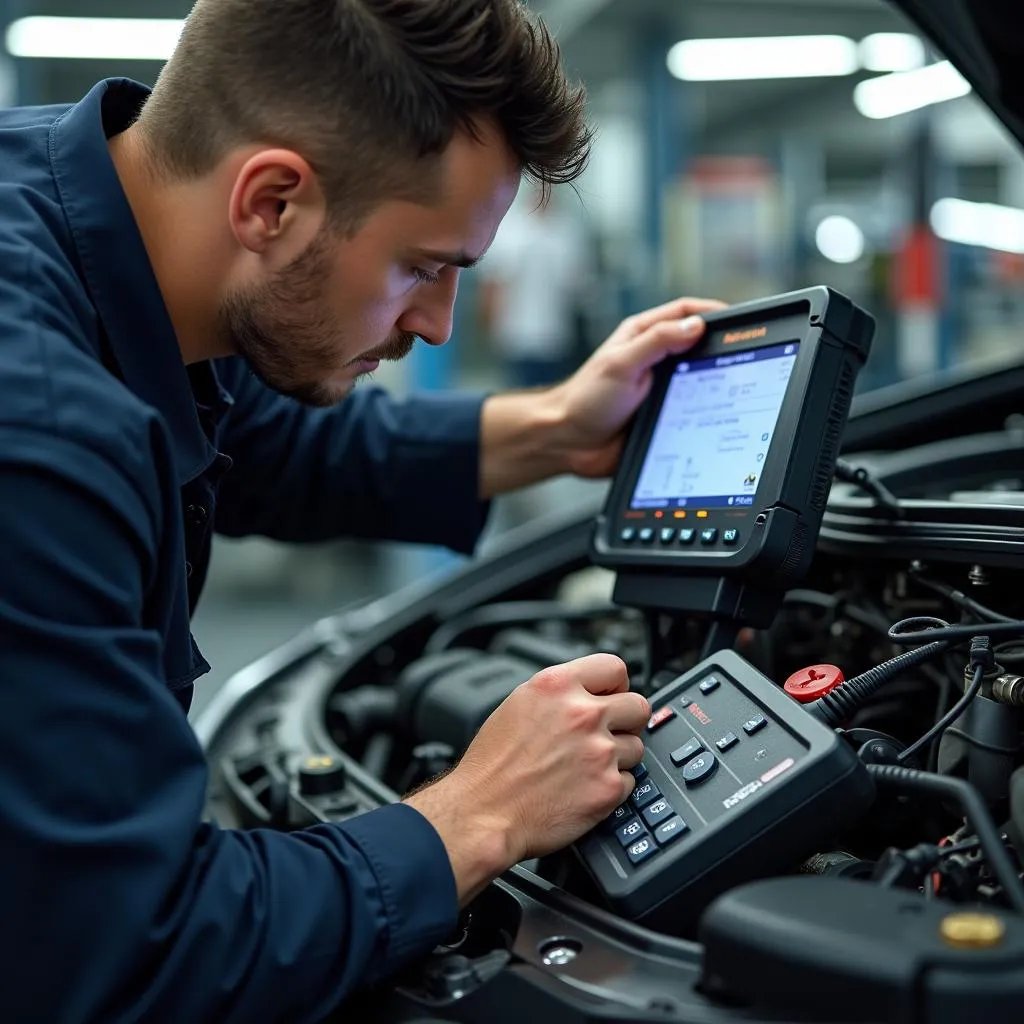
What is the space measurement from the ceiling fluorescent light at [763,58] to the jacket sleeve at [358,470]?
302 inches

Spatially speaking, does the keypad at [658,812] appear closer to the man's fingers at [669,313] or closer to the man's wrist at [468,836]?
the man's wrist at [468,836]

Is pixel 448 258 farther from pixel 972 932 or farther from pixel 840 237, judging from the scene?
pixel 840 237

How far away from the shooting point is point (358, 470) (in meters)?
1.35

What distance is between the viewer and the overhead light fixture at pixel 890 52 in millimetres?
7934

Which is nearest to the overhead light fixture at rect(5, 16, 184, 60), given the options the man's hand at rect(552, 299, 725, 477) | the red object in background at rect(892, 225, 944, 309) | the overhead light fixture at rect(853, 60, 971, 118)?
the overhead light fixture at rect(853, 60, 971, 118)

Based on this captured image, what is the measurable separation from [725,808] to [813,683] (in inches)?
6.5

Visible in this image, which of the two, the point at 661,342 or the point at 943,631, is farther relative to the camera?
the point at 661,342

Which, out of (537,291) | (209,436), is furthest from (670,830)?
(537,291)

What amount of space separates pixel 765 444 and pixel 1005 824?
357 millimetres

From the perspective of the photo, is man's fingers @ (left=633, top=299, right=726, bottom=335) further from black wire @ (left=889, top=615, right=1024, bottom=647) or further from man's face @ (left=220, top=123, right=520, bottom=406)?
black wire @ (left=889, top=615, right=1024, bottom=647)

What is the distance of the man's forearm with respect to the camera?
131 centimetres

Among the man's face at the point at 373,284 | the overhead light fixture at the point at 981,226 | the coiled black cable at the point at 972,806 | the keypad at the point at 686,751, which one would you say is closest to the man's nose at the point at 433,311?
the man's face at the point at 373,284

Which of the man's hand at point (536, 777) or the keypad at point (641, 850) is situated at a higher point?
the man's hand at point (536, 777)

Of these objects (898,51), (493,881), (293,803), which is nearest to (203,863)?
Answer: (493,881)
